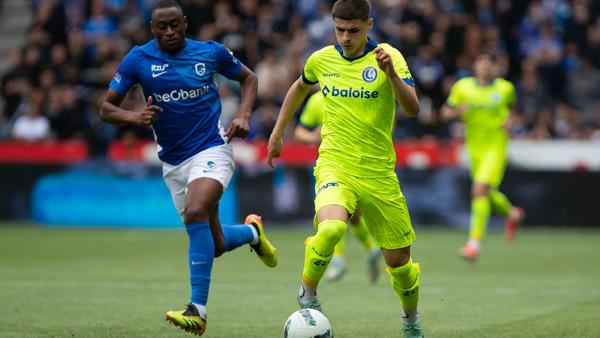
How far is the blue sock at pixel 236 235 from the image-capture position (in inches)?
383

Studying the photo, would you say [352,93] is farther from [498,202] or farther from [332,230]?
[498,202]

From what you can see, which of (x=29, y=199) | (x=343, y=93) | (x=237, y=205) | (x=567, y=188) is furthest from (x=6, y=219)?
(x=343, y=93)

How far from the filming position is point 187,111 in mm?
9078

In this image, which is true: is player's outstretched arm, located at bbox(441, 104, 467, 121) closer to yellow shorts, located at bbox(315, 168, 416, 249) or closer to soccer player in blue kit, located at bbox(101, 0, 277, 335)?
soccer player in blue kit, located at bbox(101, 0, 277, 335)

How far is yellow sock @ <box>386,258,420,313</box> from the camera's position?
7.87 meters

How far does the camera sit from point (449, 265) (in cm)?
1448

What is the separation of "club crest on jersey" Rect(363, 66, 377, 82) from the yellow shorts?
696 mm

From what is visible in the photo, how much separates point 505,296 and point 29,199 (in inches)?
439

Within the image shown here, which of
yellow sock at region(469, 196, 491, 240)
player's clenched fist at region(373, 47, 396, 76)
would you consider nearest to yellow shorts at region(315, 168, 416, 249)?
player's clenched fist at region(373, 47, 396, 76)

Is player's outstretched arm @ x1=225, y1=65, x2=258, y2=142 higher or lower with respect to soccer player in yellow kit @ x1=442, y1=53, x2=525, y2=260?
higher

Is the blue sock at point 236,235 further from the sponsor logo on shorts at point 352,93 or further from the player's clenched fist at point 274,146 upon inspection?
the sponsor logo on shorts at point 352,93

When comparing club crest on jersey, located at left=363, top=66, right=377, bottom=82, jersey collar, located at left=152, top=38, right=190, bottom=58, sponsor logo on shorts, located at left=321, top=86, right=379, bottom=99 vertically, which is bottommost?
sponsor logo on shorts, located at left=321, top=86, right=379, bottom=99

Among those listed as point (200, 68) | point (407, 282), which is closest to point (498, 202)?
point (200, 68)

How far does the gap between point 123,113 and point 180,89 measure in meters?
0.51
